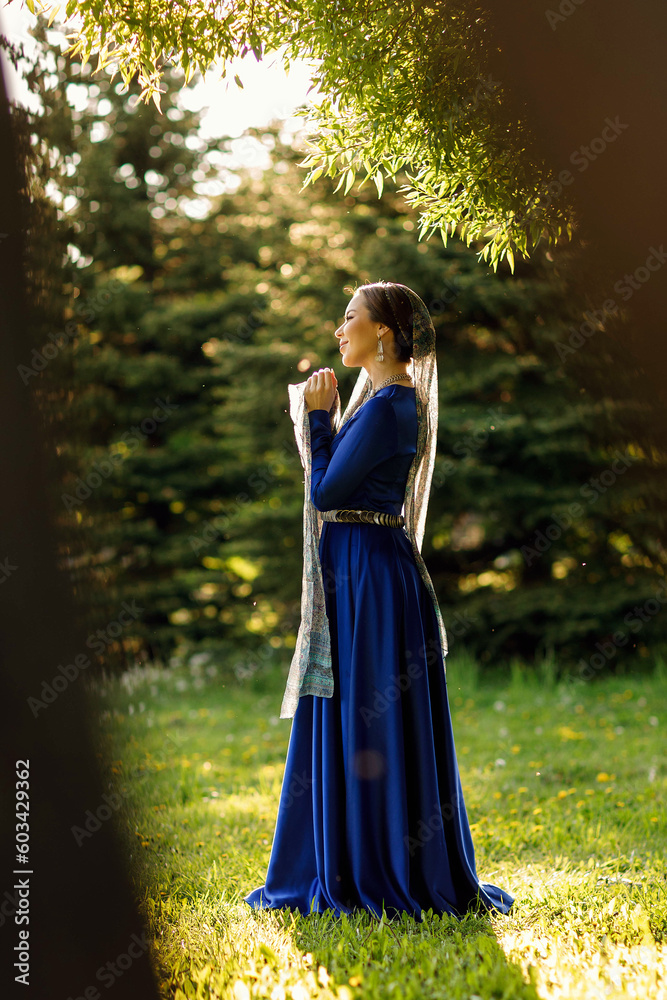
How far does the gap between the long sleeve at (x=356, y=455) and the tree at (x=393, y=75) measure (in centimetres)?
104

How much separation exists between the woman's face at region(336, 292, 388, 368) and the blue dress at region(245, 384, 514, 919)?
0.19 meters

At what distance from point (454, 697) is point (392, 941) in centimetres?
452

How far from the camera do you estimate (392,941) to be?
259 cm

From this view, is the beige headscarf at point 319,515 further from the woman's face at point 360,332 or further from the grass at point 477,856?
the grass at point 477,856

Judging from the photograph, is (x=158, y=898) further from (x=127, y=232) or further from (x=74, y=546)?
(x=127, y=232)

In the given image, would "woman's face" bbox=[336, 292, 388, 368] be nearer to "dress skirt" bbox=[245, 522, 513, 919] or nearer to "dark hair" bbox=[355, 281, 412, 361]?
"dark hair" bbox=[355, 281, 412, 361]

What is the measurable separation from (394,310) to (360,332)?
16cm

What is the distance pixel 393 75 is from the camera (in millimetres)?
3078

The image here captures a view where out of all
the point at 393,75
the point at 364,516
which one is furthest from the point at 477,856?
the point at 393,75

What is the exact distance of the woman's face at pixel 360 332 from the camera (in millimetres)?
2969

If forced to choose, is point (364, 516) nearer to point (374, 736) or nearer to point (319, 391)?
point (319, 391)

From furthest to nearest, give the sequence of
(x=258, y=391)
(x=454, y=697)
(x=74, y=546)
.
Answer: (x=258, y=391) < (x=454, y=697) < (x=74, y=546)

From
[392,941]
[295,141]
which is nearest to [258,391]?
[295,141]

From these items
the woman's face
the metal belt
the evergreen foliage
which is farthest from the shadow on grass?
the evergreen foliage
